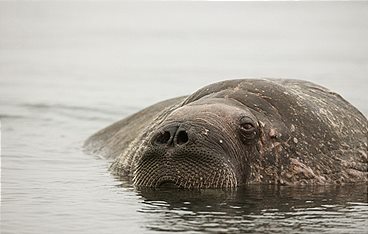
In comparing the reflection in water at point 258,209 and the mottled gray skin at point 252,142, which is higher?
the mottled gray skin at point 252,142

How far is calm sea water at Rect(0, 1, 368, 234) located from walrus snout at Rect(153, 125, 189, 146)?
1.76 ft

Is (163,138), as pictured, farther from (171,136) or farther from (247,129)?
(247,129)

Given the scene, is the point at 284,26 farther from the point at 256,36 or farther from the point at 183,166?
the point at 183,166

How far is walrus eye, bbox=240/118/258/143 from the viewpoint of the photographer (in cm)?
1216

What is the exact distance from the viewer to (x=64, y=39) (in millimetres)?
46938

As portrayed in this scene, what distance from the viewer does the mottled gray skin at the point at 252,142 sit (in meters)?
11.9

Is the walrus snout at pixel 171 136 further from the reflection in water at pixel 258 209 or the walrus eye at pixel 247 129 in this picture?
the walrus eye at pixel 247 129

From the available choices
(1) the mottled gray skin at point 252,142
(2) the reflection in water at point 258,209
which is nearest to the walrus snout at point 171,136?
(1) the mottled gray skin at point 252,142

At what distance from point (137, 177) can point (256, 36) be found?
3733 cm

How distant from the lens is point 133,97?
25625 mm

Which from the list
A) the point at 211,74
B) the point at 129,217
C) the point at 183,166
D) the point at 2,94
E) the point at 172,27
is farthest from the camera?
the point at 172,27

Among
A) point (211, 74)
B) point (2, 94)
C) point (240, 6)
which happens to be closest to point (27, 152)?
point (2, 94)

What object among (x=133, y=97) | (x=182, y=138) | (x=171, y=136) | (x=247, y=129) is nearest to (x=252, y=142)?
(x=247, y=129)

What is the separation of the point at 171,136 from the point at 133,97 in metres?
13.9
